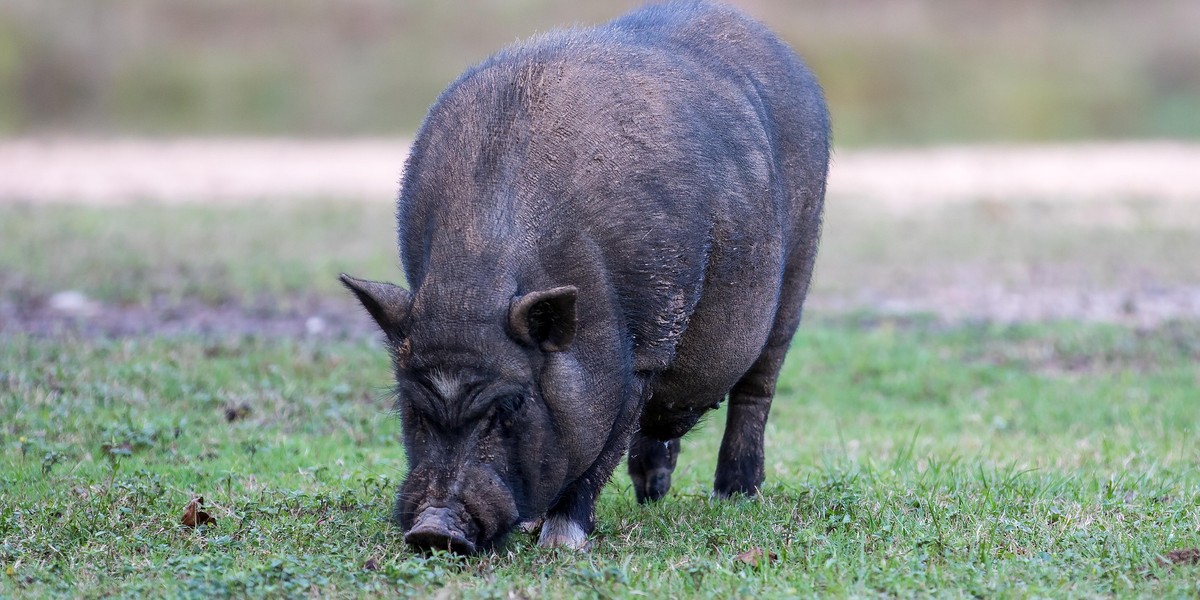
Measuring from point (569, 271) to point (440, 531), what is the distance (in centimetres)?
99

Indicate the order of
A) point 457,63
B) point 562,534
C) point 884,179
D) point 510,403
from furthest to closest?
point 457,63, point 884,179, point 562,534, point 510,403

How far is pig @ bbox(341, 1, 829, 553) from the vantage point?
183 inches

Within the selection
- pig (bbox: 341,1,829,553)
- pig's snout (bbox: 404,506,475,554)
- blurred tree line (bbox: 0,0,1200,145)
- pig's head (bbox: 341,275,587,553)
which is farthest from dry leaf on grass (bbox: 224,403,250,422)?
blurred tree line (bbox: 0,0,1200,145)

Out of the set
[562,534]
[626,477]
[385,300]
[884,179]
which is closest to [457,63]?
[884,179]

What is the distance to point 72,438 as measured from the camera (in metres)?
6.47

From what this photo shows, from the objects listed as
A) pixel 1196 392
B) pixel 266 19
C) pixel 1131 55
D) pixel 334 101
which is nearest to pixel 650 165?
pixel 1196 392

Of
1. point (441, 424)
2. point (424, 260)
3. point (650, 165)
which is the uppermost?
point (650, 165)

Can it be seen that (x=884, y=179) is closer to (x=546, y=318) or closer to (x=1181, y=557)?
(x=1181, y=557)

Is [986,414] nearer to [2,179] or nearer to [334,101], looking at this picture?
[2,179]

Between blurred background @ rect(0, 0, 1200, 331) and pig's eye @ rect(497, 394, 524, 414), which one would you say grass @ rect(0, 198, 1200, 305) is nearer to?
blurred background @ rect(0, 0, 1200, 331)

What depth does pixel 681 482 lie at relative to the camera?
678 centimetres

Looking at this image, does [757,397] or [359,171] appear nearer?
[757,397]

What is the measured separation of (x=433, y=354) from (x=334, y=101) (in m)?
24.0

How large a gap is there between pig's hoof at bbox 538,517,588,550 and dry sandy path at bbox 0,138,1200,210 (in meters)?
11.8
